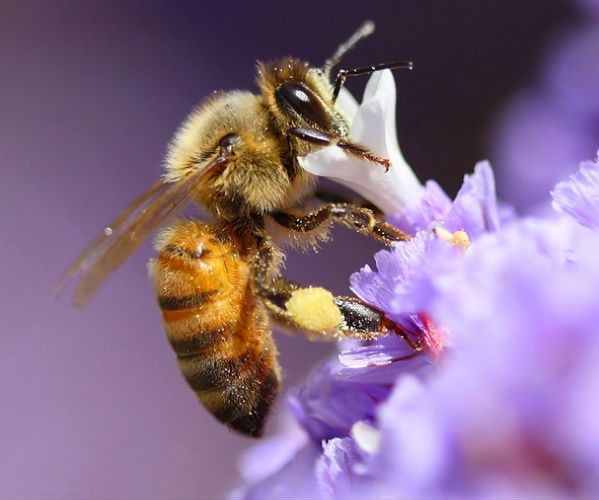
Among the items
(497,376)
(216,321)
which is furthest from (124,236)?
(497,376)

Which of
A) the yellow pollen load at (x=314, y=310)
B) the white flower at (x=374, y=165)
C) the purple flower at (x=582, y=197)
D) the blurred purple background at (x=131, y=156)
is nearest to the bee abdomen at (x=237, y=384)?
the yellow pollen load at (x=314, y=310)

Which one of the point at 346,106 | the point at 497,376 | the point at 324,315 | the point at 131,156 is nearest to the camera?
the point at 497,376

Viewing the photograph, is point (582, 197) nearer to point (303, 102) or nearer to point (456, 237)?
point (456, 237)

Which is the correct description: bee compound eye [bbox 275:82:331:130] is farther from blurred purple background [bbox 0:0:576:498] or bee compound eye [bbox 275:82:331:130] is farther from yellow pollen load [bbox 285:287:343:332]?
blurred purple background [bbox 0:0:576:498]

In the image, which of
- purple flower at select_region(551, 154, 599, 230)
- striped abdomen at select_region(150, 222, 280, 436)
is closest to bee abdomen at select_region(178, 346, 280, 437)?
striped abdomen at select_region(150, 222, 280, 436)

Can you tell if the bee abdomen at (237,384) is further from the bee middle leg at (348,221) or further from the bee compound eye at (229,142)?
the bee compound eye at (229,142)

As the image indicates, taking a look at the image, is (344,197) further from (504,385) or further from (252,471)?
(504,385)
